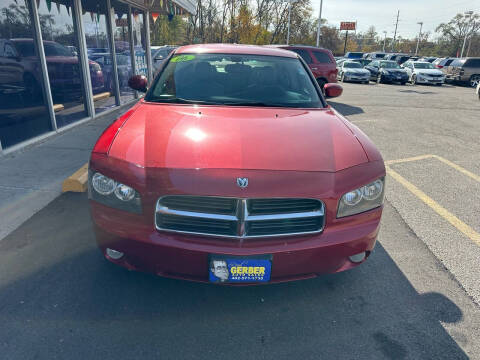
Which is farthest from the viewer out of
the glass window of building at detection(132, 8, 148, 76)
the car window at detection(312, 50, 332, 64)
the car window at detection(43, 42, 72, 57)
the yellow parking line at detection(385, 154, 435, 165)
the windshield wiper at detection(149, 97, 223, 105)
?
the car window at detection(312, 50, 332, 64)

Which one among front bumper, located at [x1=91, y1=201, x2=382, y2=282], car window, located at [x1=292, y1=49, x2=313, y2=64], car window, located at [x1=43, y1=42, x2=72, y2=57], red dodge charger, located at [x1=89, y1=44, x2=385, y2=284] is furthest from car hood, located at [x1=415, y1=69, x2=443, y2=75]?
front bumper, located at [x1=91, y1=201, x2=382, y2=282]

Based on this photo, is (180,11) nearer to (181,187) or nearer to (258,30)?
(181,187)

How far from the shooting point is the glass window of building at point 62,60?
21.4 feet

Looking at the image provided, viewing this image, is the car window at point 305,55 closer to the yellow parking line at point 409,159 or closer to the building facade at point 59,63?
the building facade at point 59,63

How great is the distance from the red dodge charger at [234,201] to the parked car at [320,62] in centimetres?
1064

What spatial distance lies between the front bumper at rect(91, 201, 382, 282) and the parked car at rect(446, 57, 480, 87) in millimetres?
24677

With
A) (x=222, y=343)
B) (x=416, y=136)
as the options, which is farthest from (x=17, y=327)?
(x=416, y=136)

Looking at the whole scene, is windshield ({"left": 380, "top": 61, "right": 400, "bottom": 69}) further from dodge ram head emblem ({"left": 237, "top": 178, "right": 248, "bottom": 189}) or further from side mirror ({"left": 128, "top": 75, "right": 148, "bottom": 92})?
dodge ram head emblem ({"left": 237, "top": 178, "right": 248, "bottom": 189})

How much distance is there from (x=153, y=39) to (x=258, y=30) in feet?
43.8

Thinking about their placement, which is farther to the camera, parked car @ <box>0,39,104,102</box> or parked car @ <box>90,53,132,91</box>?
parked car @ <box>90,53,132,91</box>

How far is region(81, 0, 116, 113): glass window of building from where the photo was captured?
811cm

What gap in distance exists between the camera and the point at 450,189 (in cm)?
493

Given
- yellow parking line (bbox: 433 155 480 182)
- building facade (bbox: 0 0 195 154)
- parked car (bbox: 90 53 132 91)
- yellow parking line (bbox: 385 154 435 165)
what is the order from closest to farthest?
yellow parking line (bbox: 433 155 480 182)
building facade (bbox: 0 0 195 154)
yellow parking line (bbox: 385 154 435 165)
parked car (bbox: 90 53 132 91)

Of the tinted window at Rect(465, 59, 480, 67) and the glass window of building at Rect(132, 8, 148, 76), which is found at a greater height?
the glass window of building at Rect(132, 8, 148, 76)
